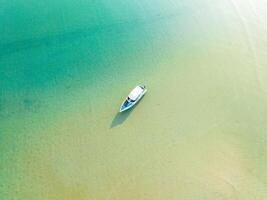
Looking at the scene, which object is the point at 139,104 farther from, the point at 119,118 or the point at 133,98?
the point at 119,118

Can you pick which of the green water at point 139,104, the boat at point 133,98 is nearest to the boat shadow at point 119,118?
the green water at point 139,104

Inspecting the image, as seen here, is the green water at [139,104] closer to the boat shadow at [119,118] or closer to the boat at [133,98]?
the boat shadow at [119,118]

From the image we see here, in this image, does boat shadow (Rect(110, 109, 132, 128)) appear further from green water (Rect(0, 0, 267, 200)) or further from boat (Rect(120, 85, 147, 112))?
boat (Rect(120, 85, 147, 112))

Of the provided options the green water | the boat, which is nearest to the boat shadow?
the green water

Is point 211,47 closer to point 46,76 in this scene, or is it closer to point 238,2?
point 238,2

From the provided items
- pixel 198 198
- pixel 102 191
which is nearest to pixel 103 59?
pixel 102 191

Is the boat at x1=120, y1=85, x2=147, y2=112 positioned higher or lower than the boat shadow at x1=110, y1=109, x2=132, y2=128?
higher

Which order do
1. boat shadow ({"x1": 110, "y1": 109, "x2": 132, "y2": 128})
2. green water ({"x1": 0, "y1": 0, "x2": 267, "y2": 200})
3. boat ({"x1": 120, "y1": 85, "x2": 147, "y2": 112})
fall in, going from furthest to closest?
boat ({"x1": 120, "y1": 85, "x2": 147, "y2": 112}) < boat shadow ({"x1": 110, "y1": 109, "x2": 132, "y2": 128}) < green water ({"x1": 0, "y1": 0, "x2": 267, "y2": 200})
